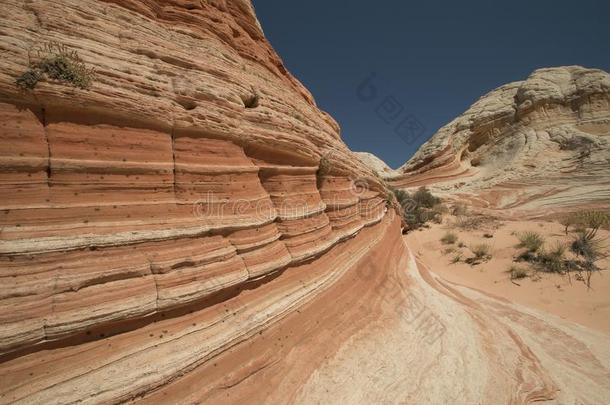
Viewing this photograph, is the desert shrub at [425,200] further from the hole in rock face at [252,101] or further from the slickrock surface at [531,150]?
the hole in rock face at [252,101]

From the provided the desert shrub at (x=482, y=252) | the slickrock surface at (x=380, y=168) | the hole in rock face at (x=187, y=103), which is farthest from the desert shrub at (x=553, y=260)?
the slickrock surface at (x=380, y=168)

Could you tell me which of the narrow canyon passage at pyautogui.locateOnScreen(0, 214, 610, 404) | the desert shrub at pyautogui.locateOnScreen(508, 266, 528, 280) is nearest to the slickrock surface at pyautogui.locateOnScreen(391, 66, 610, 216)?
the desert shrub at pyautogui.locateOnScreen(508, 266, 528, 280)

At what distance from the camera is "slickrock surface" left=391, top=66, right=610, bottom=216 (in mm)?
16297

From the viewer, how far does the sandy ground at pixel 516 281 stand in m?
6.36

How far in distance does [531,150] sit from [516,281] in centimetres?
1751

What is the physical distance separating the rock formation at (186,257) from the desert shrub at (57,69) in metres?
0.06

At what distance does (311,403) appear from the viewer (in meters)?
2.69

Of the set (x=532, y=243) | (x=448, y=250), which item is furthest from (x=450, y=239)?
(x=532, y=243)

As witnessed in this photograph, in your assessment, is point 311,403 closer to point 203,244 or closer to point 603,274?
point 203,244

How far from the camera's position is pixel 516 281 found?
7840 mm

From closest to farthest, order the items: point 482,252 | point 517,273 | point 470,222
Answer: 1. point 517,273
2. point 482,252
3. point 470,222

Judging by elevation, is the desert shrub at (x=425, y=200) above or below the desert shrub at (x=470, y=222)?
above

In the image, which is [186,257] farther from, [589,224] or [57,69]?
[589,224]

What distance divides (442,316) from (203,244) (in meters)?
4.20
